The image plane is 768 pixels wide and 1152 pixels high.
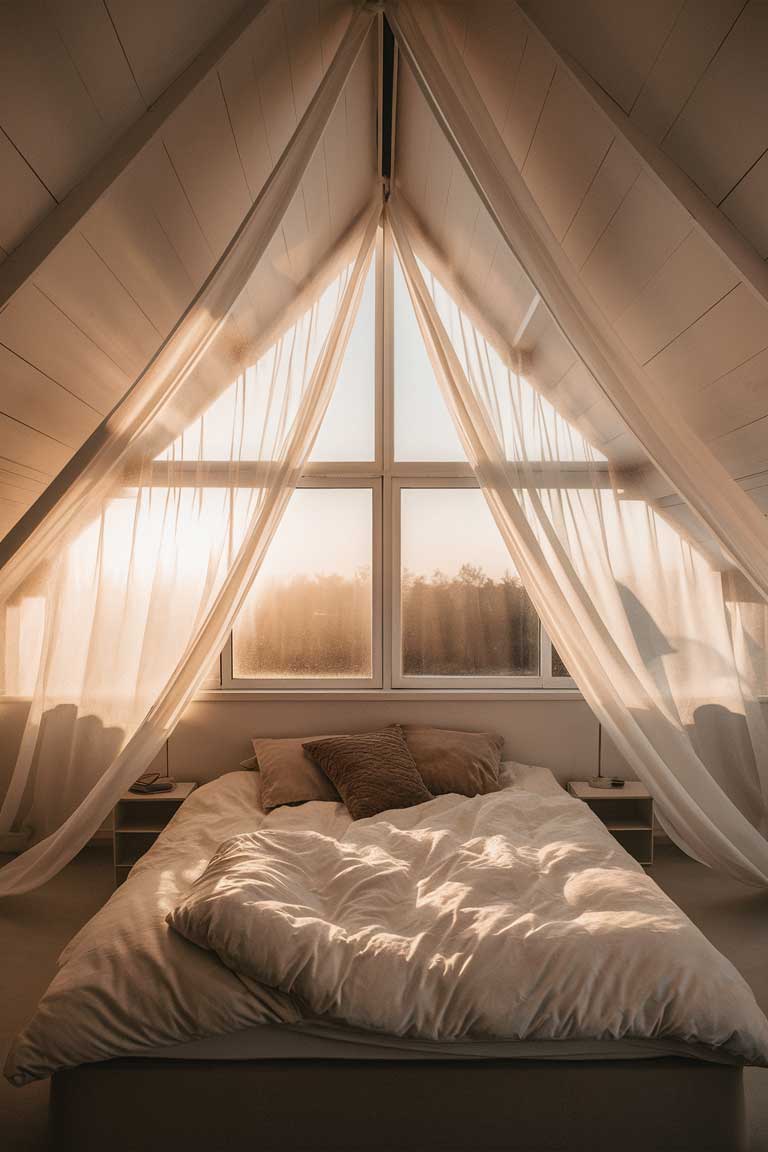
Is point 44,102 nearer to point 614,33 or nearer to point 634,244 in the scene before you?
point 614,33

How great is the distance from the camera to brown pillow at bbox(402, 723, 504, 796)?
3.61 meters

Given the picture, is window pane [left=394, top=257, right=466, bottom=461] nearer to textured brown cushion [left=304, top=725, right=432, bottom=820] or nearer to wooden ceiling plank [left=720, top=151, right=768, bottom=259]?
textured brown cushion [left=304, top=725, right=432, bottom=820]

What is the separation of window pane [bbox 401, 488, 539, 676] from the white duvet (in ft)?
6.34

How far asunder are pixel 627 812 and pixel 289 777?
61.7 inches

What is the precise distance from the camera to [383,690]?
4.21m

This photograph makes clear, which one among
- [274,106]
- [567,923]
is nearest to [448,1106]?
[567,923]

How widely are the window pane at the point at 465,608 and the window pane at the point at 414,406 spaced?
0.98 ft

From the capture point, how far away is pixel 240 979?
1.92m

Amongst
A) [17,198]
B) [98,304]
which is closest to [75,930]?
[98,304]

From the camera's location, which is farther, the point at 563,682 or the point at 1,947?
the point at 563,682

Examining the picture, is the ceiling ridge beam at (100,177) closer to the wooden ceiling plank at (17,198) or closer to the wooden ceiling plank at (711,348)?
the wooden ceiling plank at (17,198)

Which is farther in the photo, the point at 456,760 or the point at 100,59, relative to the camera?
the point at 456,760

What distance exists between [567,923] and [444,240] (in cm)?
228

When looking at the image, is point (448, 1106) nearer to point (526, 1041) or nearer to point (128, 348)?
point (526, 1041)
